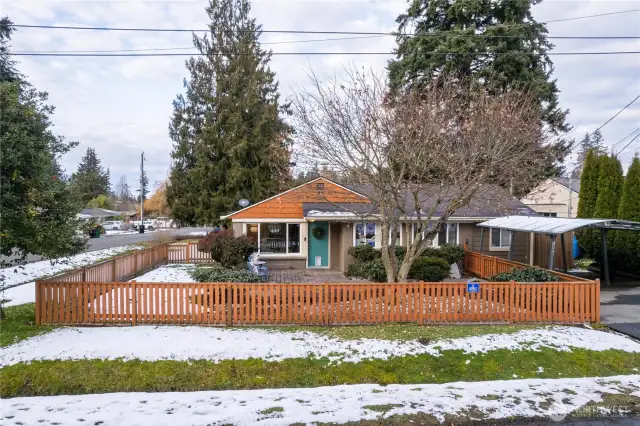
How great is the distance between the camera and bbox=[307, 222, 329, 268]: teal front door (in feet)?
57.0

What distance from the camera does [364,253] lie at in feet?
49.5

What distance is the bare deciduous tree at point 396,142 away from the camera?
9.84m

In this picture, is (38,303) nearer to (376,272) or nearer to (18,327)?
(18,327)

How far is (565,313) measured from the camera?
28.9ft

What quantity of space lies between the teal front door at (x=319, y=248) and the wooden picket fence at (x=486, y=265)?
5639mm

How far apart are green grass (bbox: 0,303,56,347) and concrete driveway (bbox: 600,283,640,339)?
11.7 metres

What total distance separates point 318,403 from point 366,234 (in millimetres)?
10894

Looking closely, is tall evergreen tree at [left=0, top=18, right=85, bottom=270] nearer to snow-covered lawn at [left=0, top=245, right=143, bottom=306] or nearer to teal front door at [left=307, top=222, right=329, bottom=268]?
snow-covered lawn at [left=0, top=245, right=143, bottom=306]

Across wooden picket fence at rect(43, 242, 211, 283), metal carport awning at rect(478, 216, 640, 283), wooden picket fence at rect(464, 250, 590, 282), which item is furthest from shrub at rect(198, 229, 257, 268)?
metal carport awning at rect(478, 216, 640, 283)

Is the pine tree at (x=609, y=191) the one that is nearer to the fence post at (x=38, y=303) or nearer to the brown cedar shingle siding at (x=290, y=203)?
the brown cedar shingle siding at (x=290, y=203)

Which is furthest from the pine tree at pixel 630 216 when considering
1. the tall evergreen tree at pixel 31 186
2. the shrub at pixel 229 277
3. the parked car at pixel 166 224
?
the parked car at pixel 166 224

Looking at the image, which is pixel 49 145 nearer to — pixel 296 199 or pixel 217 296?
pixel 217 296

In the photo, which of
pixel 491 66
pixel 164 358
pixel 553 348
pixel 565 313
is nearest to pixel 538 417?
pixel 553 348

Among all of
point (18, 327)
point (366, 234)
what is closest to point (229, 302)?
point (18, 327)
